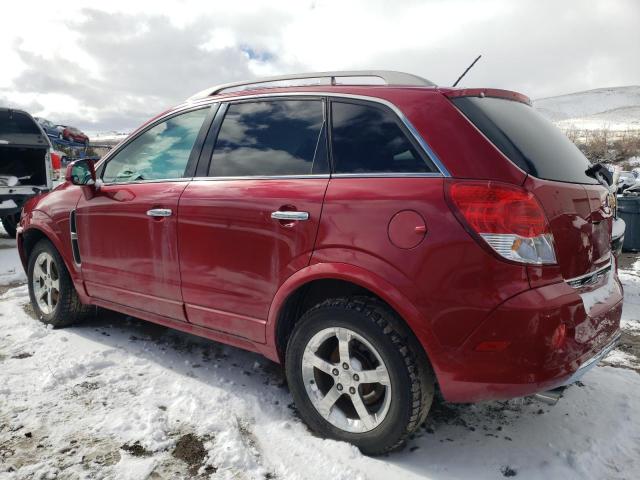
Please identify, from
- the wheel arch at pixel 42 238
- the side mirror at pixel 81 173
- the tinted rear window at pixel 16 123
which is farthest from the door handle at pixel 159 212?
the tinted rear window at pixel 16 123

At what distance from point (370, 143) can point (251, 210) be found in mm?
710

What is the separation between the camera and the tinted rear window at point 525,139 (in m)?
2.04

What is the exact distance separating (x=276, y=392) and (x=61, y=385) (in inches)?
51.1

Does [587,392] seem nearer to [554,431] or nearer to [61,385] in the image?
[554,431]

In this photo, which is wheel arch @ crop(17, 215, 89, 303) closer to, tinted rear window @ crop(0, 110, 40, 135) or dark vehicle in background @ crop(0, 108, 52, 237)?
dark vehicle in background @ crop(0, 108, 52, 237)

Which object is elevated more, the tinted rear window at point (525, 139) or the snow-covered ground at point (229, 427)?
the tinted rear window at point (525, 139)

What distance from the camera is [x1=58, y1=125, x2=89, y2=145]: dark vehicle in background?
83.4 feet

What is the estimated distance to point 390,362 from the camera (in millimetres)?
2055

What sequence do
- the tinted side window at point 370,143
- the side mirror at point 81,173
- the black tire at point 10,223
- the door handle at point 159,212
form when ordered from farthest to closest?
the black tire at point 10,223 < the side mirror at point 81,173 < the door handle at point 159,212 < the tinted side window at point 370,143

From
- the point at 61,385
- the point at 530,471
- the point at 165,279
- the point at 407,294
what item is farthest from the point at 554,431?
the point at 61,385

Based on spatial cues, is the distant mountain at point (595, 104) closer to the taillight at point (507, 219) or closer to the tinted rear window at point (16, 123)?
the tinted rear window at point (16, 123)

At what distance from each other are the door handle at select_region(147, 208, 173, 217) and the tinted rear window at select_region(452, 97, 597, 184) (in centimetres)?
175

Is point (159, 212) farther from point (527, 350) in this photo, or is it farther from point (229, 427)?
point (527, 350)

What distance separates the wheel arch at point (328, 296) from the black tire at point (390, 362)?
0.05 meters
